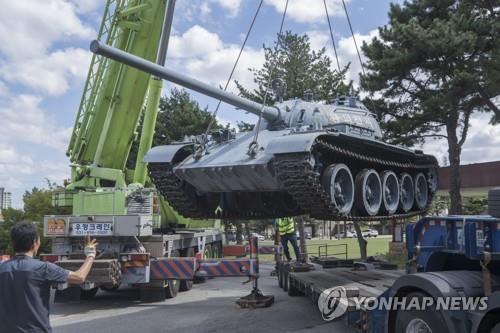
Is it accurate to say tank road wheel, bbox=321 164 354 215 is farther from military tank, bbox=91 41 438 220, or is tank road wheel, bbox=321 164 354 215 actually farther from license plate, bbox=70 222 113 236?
license plate, bbox=70 222 113 236

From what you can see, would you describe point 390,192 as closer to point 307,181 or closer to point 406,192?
point 406,192

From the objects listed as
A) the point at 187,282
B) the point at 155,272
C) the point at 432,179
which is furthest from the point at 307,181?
the point at 187,282

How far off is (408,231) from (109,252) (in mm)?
5967

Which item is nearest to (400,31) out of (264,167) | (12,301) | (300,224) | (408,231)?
(300,224)

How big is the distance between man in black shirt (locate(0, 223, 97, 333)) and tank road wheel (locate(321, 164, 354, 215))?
5.17 meters

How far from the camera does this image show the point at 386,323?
5.39 m

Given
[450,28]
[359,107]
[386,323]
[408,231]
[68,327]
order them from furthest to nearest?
[450,28] < [359,107] < [68,327] < [408,231] < [386,323]

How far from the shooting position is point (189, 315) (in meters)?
9.05

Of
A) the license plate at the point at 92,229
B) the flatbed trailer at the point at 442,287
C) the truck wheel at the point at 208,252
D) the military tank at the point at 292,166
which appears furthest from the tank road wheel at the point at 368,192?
the truck wheel at the point at 208,252

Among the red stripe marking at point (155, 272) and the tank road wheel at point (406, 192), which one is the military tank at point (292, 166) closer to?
the tank road wheel at point (406, 192)

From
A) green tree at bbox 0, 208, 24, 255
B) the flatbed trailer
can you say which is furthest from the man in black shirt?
green tree at bbox 0, 208, 24, 255

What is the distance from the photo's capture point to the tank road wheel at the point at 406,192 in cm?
1078

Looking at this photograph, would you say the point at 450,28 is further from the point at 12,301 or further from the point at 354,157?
the point at 12,301

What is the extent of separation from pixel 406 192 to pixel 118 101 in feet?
20.1
